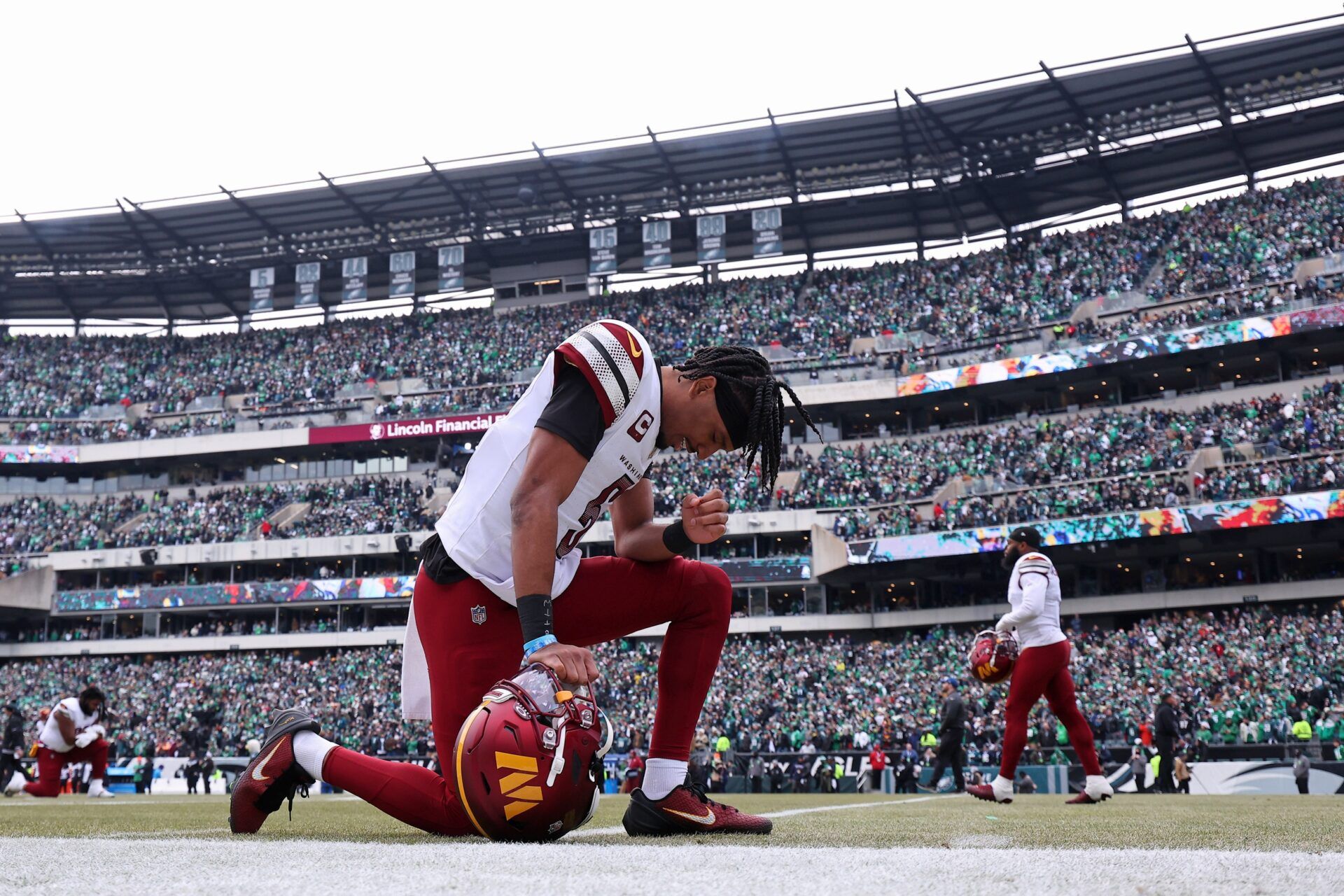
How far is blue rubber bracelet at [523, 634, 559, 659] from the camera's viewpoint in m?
3.40

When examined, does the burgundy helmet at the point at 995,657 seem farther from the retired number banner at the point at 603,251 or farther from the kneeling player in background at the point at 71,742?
the retired number banner at the point at 603,251

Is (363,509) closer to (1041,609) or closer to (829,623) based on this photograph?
(829,623)

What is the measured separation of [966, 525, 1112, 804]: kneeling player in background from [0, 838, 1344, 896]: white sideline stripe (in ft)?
18.8

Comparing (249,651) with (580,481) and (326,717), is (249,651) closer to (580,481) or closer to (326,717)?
(326,717)

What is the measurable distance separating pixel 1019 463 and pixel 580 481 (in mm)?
33552

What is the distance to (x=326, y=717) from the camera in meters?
33.5

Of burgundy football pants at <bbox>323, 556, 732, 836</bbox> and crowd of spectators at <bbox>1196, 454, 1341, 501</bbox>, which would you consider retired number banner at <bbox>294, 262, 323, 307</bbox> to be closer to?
crowd of spectators at <bbox>1196, 454, 1341, 501</bbox>

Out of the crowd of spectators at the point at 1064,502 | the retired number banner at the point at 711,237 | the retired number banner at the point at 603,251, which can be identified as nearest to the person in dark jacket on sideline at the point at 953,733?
the crowd of spectators at the point at 1064,502

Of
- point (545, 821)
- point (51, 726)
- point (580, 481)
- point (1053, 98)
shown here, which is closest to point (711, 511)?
point (580, 481)

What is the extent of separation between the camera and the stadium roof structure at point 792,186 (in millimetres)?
36875

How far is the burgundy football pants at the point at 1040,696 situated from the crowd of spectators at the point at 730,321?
30.9m

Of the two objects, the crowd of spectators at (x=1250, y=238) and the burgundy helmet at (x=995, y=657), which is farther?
the crowd of spectators at (x=1250, y=238)

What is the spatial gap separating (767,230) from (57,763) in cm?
3462

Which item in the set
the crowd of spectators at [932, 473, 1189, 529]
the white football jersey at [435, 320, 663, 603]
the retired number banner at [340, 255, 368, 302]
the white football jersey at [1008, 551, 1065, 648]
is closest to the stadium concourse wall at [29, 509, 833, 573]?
the crowd of spectators at [932, 473, 1189, 529]
